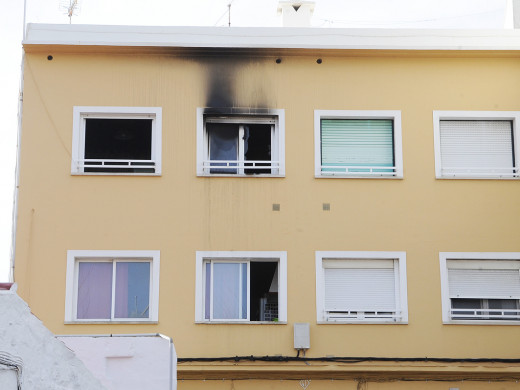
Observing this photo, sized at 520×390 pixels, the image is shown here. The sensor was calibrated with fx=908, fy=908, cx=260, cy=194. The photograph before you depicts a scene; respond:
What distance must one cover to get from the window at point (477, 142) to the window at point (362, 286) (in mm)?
2089

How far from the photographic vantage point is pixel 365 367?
15.6m

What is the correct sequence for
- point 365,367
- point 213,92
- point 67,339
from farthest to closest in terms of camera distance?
point 213,92 → point 365,367 → point 67,339

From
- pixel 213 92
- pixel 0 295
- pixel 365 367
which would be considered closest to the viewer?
pixel 0 295

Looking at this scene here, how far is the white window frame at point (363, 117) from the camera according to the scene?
54.0ft

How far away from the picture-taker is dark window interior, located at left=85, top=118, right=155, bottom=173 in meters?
16.6

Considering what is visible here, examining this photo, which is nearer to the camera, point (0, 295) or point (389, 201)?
point (0, 295)

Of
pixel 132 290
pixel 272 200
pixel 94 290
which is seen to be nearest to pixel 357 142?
pixel 272 200

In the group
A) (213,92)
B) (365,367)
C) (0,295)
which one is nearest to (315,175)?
(213,92)

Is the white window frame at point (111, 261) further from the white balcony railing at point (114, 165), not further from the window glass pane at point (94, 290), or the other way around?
the white balcony railing at point (114, 165)

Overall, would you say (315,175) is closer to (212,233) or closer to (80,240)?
(212,233)

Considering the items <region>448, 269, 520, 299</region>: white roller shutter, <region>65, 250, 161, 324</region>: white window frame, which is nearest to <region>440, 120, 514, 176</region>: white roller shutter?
<region>448, 269, 520, 299</region>: white roller shutter

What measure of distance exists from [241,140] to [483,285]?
5.11 m

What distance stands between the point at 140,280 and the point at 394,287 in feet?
14.8

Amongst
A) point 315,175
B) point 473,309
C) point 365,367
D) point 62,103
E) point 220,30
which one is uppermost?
point 220,30
